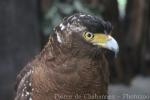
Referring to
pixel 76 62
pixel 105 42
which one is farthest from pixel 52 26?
pixel 105 42

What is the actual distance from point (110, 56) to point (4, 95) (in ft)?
11.0

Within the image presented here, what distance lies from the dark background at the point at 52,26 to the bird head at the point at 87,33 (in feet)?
10.4

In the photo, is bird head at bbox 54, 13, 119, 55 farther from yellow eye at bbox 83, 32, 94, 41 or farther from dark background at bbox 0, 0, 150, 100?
dark background at bbox 0, 0, 150, 100

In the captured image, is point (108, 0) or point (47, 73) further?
point (108, 0)

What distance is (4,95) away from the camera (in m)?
7.38

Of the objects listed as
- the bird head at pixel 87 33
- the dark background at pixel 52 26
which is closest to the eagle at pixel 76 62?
the bird head at pixel 87 33

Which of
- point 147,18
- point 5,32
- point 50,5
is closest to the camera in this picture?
point 5,32

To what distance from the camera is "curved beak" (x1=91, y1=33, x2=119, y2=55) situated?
13.2 ft

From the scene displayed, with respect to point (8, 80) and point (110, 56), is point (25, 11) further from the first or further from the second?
point (110, 56)

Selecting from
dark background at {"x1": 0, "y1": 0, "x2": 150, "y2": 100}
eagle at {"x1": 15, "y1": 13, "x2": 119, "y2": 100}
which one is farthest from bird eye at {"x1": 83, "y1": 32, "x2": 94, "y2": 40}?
dark background at {"x1": 0, "y1": 0, "x2": 150, "y2": 100}

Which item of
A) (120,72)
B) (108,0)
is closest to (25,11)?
(108,0)

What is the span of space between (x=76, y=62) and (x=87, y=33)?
0.81 ft

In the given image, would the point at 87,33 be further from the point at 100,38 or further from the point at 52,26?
the point at 52,26

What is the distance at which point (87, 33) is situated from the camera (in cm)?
401
